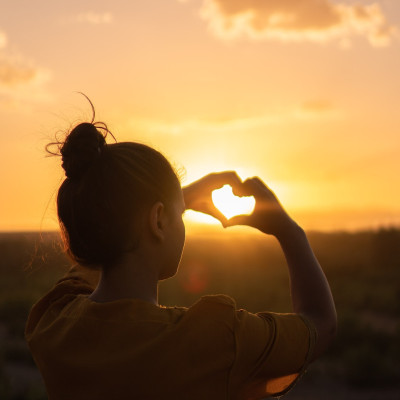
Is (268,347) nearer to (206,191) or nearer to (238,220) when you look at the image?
(238,220)

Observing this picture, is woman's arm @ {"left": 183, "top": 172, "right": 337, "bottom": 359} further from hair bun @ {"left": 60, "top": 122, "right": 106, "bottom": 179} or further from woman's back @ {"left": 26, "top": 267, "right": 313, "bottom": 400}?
hair bun @ {"left": 60, "top": 122, "right": 106, "bottom": 179}

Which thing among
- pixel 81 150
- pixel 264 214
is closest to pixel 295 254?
pixel 264 214

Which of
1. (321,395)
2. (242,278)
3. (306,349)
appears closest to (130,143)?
(306,349)

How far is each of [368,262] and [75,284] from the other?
33545mm

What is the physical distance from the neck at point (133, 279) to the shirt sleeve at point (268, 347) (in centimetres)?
24

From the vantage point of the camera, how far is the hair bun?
1.80m

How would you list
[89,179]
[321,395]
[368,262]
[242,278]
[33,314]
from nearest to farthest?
1. [89,179]
2. [33,314]
3. [321,395]
4. [242,278]
5. [368,262]

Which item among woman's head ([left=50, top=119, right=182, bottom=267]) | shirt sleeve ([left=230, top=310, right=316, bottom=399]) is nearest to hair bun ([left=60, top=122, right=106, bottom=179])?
woman's head ([left=50, top=119, right=182, bottom=267])

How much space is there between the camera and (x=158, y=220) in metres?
1.74

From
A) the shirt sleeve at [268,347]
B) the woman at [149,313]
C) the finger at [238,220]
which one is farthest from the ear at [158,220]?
the shirt sleeve at [268,347]

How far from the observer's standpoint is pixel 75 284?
80.3 inches

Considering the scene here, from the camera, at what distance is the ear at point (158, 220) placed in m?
1.72

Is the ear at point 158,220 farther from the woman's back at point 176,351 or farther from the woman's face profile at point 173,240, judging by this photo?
the woman's back at point 176,351

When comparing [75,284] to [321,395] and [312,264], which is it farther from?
[321,395]
